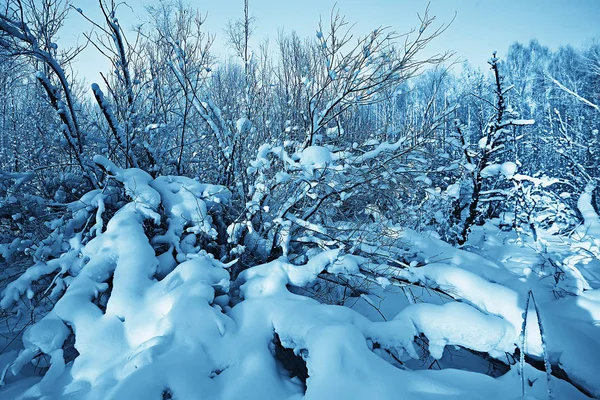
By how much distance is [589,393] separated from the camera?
1698 millimetres

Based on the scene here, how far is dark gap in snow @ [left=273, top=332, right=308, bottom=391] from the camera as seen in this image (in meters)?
2.03

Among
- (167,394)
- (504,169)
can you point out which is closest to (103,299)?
(167,394)

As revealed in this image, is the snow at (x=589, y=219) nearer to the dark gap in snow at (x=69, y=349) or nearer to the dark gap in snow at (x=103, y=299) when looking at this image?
the dark gap in snow at (x=103, y=299)

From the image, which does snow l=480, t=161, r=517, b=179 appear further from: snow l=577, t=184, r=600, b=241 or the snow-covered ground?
the snow-covered ground

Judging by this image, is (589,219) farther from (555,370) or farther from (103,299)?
(103,299)

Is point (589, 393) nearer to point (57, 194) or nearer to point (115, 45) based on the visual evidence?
point (57, 194)

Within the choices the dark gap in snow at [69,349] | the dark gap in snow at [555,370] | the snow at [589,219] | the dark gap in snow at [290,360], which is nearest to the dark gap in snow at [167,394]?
the dark gap in snow at [290,360]

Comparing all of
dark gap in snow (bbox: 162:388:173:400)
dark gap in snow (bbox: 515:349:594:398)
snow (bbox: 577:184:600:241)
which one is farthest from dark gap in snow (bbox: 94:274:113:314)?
snow (bbox: 577:184:600:241)

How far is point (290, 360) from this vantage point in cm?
208

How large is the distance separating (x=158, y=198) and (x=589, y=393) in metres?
3.37

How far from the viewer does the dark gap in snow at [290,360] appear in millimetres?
2025

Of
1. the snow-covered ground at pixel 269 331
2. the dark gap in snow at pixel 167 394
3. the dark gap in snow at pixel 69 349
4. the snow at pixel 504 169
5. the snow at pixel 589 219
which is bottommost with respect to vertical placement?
the dark gap in snow at pixel 69 349

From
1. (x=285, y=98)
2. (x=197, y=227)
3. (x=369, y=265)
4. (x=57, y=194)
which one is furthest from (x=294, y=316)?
(x=285, y=98)

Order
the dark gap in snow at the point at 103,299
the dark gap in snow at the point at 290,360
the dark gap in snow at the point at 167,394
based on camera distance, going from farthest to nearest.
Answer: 1. the dark gap in snow at the point at 103,299
2. the dark gap in snow at the point at 290,360
3. the dark gap in snow at the point at 167,394
